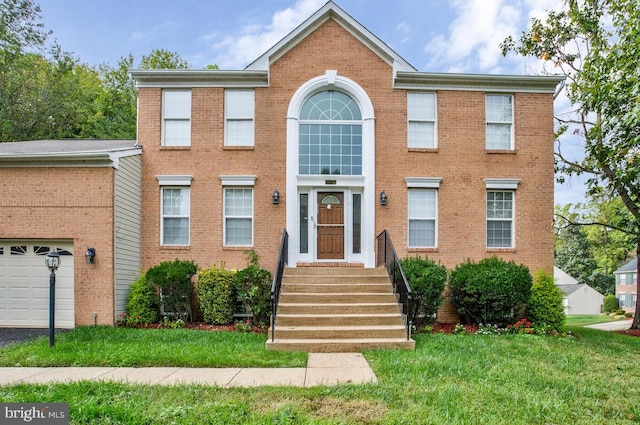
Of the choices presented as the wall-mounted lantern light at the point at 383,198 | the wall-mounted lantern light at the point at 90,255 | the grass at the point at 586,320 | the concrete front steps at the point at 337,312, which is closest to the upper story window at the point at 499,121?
the wall-mounted lantern light at the point at 383,198

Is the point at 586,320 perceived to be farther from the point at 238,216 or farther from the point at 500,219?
the point at 238,216

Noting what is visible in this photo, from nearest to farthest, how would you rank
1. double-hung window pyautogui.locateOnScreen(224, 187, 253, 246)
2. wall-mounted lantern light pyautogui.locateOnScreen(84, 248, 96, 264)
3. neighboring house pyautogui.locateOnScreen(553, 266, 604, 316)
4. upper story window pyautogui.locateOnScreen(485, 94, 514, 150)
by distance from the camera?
1. wall-mounted lantern light pyautogui.locateOnScreen(84, 248, 96, 264)
2. double-hung window pyautogui.locateOnScreen(224, 187, 253, 246)
3. upper story window pyautogui.locateOnScreen(485, 94, 514, 150)
4. neighboring house pyautogui.locateOnScreen(553, 266, 604, 316)

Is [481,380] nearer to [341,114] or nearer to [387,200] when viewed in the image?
[387,200]

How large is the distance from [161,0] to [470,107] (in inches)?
426

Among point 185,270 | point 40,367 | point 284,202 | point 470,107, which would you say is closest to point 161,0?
point 284,202

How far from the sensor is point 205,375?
5789 mm

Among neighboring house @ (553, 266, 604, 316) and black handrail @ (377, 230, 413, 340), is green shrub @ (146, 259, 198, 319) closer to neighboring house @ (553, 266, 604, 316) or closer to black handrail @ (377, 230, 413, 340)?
black handrail @ (377, 230, 413, 340)

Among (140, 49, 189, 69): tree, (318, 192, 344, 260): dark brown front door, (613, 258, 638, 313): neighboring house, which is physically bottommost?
(613, 258, 638, 313): neighboring house

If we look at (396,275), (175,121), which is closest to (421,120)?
(396,275)

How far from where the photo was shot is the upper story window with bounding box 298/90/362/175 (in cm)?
1139

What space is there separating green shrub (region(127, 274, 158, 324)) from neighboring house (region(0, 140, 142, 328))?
33cm

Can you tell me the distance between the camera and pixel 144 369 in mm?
6094

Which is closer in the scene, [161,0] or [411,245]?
[411,245]

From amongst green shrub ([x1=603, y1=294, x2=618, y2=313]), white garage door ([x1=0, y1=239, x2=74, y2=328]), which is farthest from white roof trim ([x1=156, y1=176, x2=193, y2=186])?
green shrub ([x1=603, y1=294, x2=618, y2=313])
